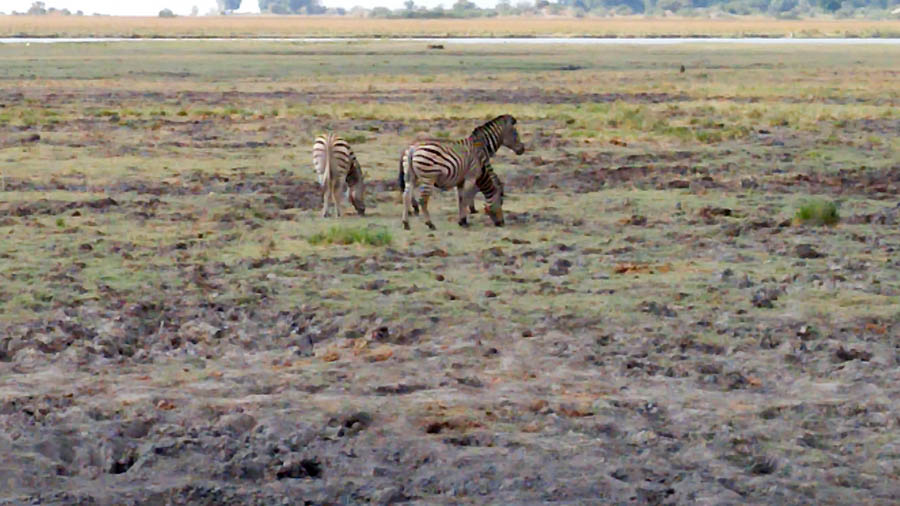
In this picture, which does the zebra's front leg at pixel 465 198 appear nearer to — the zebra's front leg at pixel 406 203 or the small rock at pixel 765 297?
the zebra's front leg at pixel 406 203

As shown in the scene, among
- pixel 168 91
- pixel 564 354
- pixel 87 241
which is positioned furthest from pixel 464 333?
pixel 168 91

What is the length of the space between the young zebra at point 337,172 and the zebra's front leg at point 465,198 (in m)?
1.33

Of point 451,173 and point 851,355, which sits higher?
point 451,173

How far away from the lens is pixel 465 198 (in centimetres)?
1391

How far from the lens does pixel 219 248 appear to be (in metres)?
12.8

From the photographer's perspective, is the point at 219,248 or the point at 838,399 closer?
the point at 838,399

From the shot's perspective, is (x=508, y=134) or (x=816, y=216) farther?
(x=508, y=134)

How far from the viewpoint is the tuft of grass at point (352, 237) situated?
12797mm

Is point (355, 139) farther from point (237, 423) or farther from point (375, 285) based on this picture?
point (237, 423)

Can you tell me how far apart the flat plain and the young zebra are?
299mm

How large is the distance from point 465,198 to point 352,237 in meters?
1.47

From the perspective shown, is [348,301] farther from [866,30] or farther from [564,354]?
[866,30]

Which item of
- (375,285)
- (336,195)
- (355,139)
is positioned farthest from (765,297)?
(355,139)

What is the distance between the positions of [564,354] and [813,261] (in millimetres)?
4156
